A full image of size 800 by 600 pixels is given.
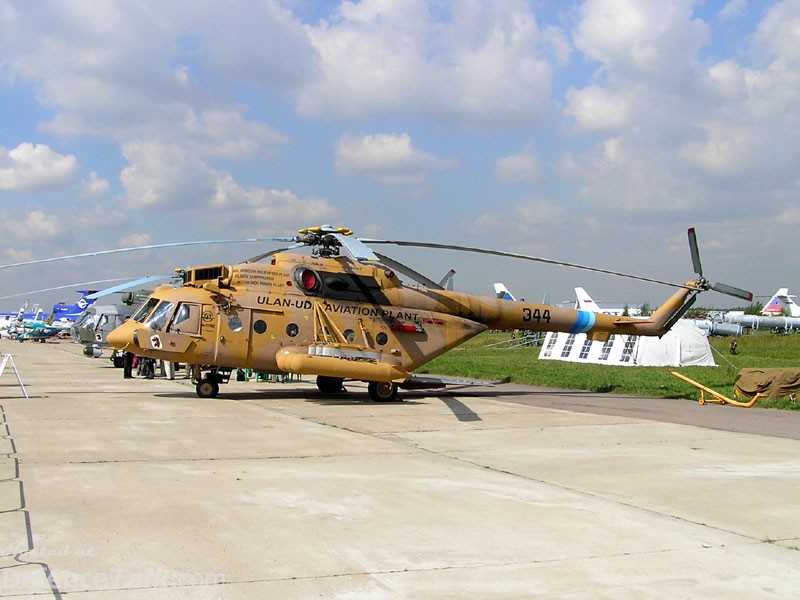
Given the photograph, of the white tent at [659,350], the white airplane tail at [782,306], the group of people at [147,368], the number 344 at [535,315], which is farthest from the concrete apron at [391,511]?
the white airplane tail at [782,306]

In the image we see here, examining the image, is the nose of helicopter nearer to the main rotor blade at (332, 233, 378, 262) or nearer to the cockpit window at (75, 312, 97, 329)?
the main rotor blade at (332, 233, 378, 262)

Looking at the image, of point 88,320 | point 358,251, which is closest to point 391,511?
point 358,251

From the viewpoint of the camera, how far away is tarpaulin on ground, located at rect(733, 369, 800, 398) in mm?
17438

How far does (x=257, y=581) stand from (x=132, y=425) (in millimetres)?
8455

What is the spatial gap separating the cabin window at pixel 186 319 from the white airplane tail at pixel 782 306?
80038mm

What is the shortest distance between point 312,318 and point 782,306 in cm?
8405

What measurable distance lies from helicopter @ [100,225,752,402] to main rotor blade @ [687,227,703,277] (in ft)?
0.11

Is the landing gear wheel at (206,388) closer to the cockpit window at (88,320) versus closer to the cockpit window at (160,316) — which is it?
the cockpit window at (160,316)

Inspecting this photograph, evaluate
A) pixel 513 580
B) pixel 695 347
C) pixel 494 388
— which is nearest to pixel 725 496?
pixel 513 580

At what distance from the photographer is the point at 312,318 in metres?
17.5

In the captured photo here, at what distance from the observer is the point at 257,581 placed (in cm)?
467

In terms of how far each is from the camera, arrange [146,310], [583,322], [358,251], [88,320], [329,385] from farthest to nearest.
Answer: [88,320]
[583,322]
[329,385]
[146,310]
[358,251]

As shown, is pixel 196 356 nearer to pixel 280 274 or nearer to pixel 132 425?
pixel 280 274

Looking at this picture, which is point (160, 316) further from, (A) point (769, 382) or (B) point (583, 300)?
(B) point (583, 300)
